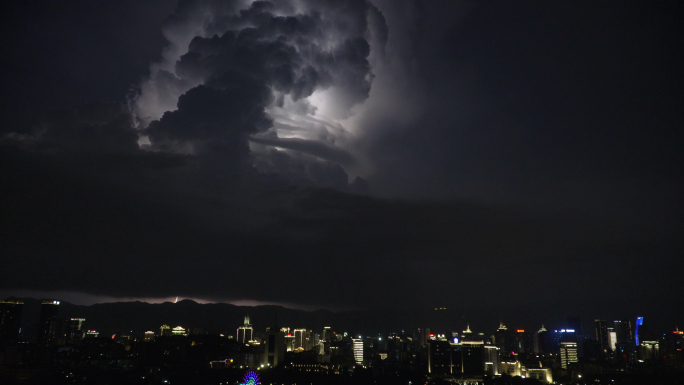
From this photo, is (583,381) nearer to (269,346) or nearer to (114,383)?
(269,346)

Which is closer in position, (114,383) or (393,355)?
(114,383)

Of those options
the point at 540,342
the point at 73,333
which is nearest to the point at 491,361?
the point at 540,342

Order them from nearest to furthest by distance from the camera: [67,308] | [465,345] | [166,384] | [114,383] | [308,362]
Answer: [114,383] → [166,384] → [308,362] → [465,345] → [67,308]

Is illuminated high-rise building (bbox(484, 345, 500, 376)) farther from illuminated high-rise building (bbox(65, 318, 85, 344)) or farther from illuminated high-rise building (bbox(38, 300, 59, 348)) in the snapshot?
illuminated high-rise building (bbox(65, 318, 85, 344))

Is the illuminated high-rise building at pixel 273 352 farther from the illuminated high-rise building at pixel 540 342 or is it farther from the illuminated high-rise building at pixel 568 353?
the illuminated high-rise building at pixel 540 342

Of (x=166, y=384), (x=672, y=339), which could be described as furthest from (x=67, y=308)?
(x=672, y=339)

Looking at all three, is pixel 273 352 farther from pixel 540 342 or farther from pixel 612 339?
pixel 612 339

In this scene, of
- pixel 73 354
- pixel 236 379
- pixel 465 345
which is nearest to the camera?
pixel 236 379

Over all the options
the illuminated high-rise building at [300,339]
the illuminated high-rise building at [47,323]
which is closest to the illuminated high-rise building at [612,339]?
the illuminated high-rise building at [300,339]
